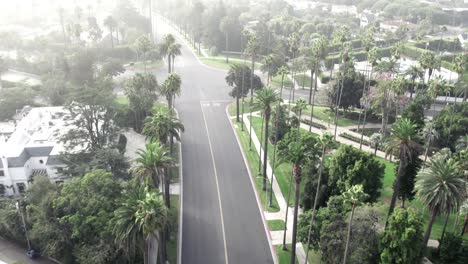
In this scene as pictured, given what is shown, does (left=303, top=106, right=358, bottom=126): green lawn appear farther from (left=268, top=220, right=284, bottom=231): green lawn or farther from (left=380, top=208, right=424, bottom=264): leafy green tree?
(left=380, top=208, right=424, bottom=264): leafy green tree

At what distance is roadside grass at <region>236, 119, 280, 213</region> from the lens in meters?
59.6

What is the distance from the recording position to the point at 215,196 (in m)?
62.0

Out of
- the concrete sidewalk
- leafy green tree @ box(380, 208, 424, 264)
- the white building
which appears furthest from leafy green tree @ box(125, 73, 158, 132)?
leafy green tree @ box(380, 208, 424, 264)

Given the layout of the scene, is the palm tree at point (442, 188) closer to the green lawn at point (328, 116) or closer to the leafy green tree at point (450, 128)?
the leafy green tree at point (450, 128)

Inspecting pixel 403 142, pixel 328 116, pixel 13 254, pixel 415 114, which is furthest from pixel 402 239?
pixel 328 116

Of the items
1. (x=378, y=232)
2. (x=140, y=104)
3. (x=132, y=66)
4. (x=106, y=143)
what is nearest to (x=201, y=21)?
(x=132, y=66)

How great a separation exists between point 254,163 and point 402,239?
35087mm

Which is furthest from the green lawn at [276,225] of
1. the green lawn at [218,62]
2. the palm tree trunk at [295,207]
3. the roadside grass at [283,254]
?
the green lawn at [218,62]

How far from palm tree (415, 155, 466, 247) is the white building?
49.5 m

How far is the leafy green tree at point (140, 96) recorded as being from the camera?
79.6 m

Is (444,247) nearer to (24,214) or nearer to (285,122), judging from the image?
(285,122)

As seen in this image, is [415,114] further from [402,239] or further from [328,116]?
[402,239]

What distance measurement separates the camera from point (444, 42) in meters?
157

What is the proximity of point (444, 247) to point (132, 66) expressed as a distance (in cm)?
10743
